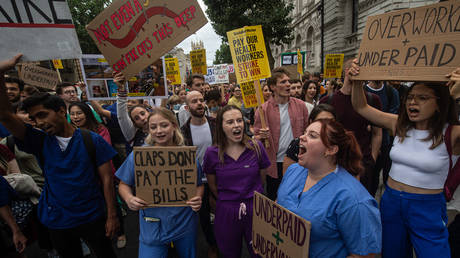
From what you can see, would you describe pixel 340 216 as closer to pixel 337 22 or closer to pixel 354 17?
pixel 354 17

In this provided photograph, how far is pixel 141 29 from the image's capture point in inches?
97.0

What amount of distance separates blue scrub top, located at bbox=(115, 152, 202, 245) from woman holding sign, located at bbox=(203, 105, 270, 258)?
1.18 feet

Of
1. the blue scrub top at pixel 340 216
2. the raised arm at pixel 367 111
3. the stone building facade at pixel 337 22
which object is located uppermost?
the stone building facade at pixel 337 22

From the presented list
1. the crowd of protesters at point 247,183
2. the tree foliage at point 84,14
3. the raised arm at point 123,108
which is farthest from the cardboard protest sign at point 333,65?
the tree foliage at point 84,14

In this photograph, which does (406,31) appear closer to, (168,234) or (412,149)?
(412,149)

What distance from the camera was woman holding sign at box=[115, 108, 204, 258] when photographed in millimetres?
2041

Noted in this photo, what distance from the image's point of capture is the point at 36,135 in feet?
6.94

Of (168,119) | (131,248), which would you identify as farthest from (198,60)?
(168,119)

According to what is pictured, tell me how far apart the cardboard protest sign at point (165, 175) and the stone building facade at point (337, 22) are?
14.4 meters

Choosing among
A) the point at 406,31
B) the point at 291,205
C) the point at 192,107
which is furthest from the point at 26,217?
the point at 406,31

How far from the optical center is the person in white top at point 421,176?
188 cm

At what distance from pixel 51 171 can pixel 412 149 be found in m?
3.16

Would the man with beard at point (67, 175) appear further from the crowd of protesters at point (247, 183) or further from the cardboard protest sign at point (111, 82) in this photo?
the cardboard protest sign at point (111, 82)

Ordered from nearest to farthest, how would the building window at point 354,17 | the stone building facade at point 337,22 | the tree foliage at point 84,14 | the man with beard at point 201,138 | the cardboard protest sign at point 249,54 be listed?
the man with beard at point 201,138 → the cardboard protest sign at point 249,54 → the stone building facade at point 337,22 → the building window at point 354,17 → the tree foliage at point 84,14
